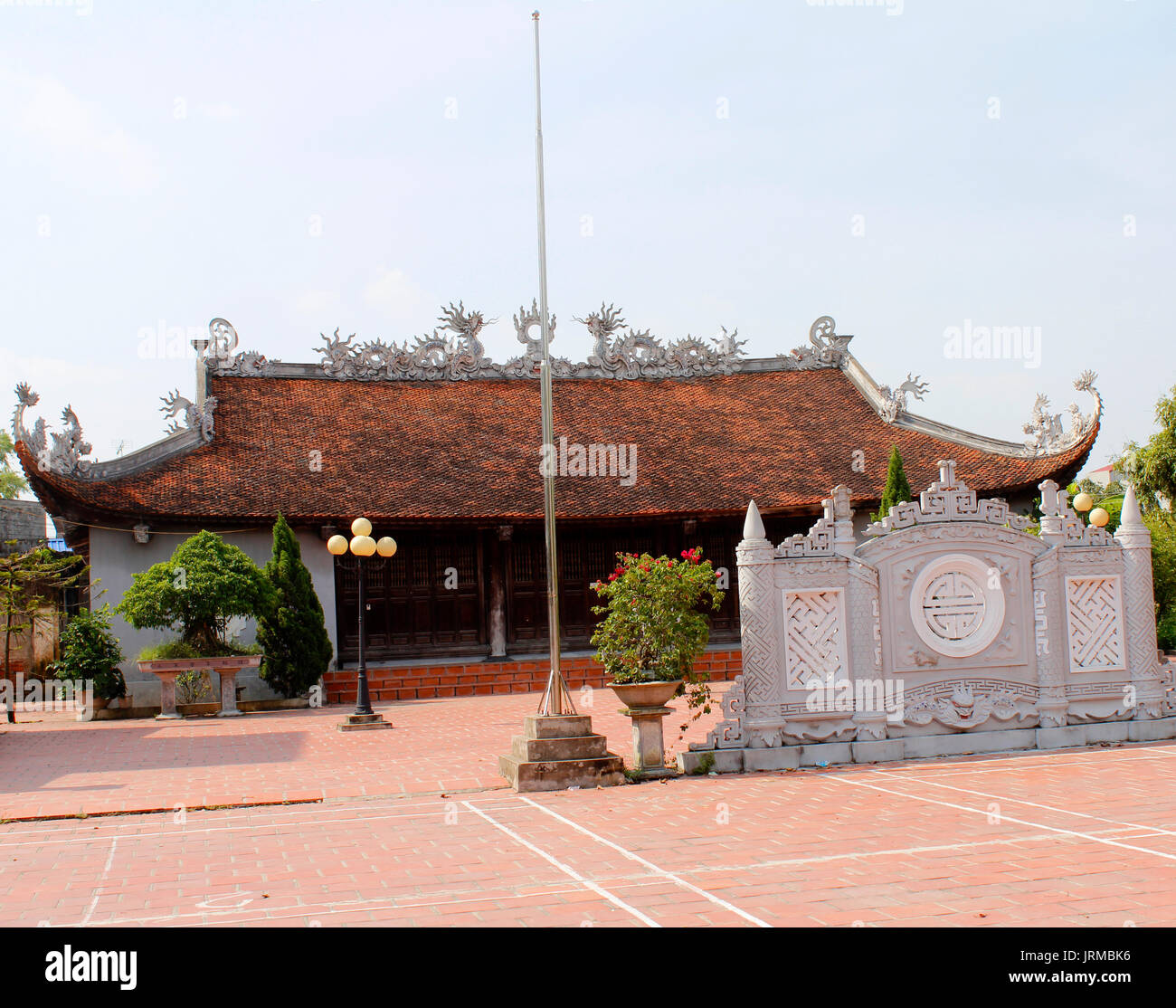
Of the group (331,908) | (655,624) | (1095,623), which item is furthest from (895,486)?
(331,908)

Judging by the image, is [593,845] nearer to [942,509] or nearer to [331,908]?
[331,908]

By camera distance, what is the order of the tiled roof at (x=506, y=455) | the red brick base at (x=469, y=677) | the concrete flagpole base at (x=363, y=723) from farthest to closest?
the tiled roof at (x=506, y=455) → the red brick base at (x=469, y=677) → the concrete flagpole base at (x=363, y=723)

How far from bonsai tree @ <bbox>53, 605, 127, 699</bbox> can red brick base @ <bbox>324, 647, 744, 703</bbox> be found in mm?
3968

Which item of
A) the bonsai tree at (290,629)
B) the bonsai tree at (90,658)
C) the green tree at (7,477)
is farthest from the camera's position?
the green tree at (7,477)

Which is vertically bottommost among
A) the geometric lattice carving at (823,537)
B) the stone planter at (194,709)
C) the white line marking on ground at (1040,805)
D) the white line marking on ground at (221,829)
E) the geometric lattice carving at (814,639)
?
the stone planter at (194,709)

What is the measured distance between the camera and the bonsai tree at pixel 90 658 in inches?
706

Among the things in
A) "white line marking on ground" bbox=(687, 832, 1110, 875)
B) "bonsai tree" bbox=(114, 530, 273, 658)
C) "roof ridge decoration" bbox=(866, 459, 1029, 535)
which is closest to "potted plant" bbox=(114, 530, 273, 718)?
"bonsai tree" bbox=(114, 530, 273, 658)

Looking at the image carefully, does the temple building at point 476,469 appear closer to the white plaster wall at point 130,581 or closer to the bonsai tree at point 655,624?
the white plaster wall at point 130,581

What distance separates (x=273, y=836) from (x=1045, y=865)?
206 inches

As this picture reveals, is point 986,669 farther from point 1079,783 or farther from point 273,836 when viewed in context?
point 273,836

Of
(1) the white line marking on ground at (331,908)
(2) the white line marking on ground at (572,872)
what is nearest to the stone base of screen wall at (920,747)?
(2) the white line marking on ground at (572,872)

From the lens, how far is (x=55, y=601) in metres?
23.4

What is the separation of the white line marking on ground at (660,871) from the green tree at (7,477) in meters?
39.8
